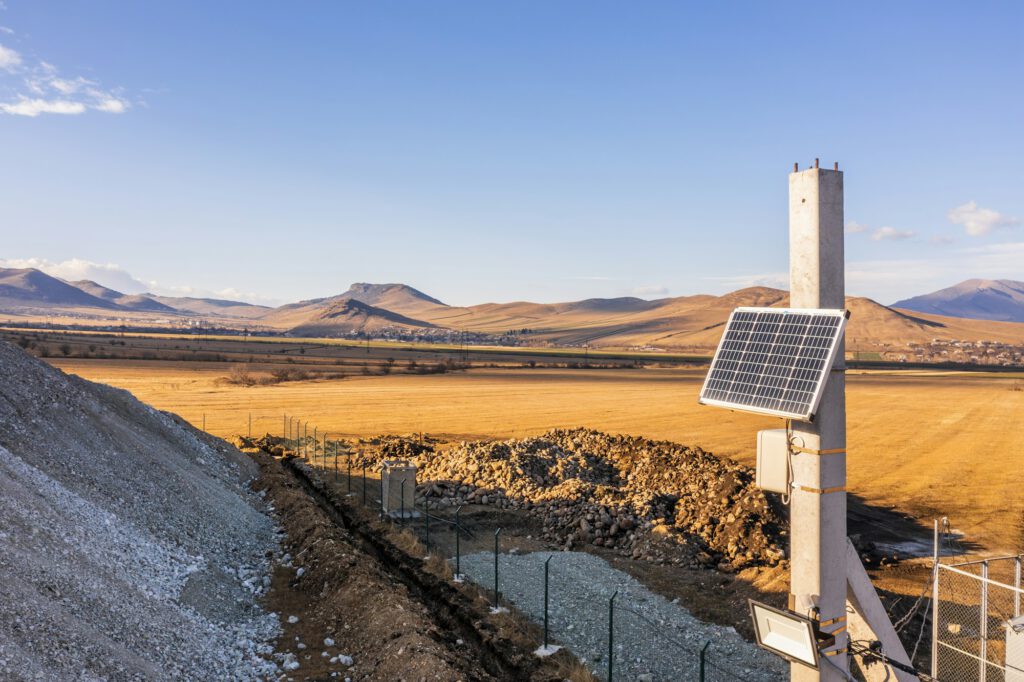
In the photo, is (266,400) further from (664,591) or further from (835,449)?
(835,449)

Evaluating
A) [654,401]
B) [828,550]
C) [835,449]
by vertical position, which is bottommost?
[654,401]

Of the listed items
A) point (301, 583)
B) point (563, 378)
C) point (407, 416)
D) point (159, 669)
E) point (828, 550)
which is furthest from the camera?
point (563, 378)

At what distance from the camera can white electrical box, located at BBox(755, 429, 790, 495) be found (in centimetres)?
884

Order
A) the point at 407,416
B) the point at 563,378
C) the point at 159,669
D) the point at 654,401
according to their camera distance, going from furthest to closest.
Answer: the point at 563,378
the point at 654,401
the point at 407,416
the point at 159,669

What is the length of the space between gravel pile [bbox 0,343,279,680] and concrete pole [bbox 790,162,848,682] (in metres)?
10.9

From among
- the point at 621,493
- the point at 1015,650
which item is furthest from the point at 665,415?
the point at 1015,650

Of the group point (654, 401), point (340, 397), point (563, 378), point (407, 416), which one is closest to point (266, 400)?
point (340, 397)

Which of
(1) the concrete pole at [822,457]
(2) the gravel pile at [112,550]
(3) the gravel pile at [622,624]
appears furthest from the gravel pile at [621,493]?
(1) the concrete pole at [822,457]

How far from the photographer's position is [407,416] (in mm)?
61156

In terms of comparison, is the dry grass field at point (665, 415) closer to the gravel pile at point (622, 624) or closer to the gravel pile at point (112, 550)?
the gravel pile at point (622, 624)

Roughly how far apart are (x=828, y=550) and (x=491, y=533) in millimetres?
18361

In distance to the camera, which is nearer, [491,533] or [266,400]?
[491,533]

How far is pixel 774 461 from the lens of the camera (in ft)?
29.3

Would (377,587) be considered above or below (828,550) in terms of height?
below
